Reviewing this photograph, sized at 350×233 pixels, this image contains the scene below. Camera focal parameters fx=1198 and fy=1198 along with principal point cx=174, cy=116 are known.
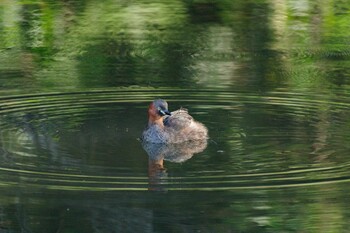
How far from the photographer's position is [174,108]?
1327cm

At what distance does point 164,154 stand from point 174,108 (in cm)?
194

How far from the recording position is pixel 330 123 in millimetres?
12250

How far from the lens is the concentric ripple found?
9812 millimetres

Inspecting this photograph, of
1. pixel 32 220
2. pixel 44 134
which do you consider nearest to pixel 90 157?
pixel 44 134

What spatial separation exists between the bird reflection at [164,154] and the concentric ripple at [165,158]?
5 cm

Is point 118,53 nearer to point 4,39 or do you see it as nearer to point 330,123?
point 4,39

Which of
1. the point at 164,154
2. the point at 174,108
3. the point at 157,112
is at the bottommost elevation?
the point at 174,108

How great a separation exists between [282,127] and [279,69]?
13.6 feet

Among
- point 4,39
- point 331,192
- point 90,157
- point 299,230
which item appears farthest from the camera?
point 4,39

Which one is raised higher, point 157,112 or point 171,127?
point 157,112

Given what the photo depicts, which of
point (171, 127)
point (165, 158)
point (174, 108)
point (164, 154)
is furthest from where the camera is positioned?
point (174, 108)

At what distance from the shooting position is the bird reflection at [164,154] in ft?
33.1

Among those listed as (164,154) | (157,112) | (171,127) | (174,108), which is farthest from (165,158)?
(174,108)

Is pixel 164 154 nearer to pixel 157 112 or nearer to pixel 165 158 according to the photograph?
pixel 165 158
